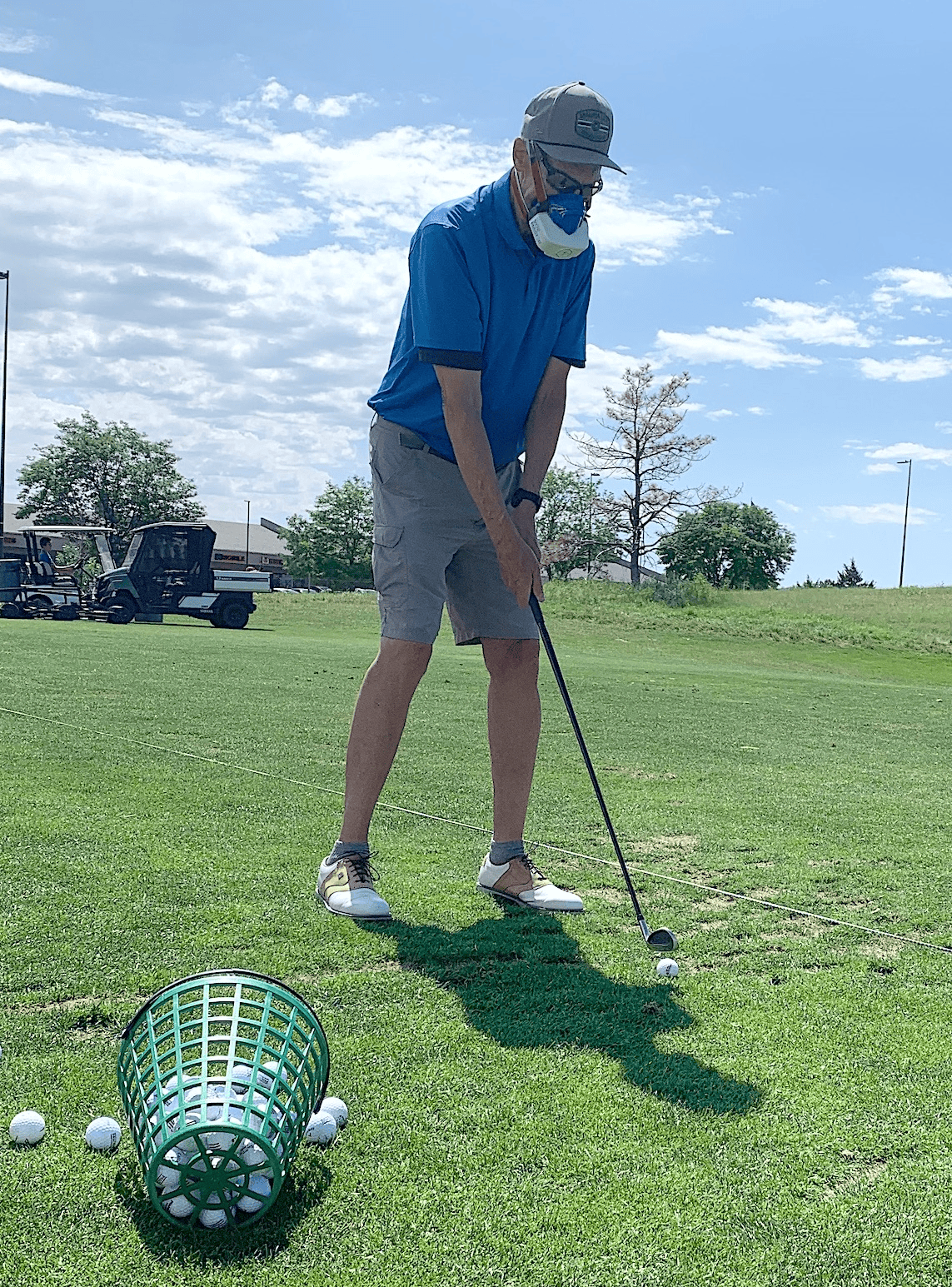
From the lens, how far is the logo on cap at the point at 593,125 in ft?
10.5

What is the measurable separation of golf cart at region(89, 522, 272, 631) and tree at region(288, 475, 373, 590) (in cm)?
3983

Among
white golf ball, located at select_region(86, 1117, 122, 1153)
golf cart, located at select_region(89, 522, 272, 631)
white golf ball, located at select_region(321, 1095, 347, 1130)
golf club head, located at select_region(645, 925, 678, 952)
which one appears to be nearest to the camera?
white golf ball, located at select_region(86, 1117, 122, 1153)

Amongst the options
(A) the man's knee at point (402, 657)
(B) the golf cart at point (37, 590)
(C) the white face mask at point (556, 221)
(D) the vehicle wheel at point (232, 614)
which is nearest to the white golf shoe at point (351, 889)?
(A) the man's knee at point (402, 657)

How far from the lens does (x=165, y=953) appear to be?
2.88 metres

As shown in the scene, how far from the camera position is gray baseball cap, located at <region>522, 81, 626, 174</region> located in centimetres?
321

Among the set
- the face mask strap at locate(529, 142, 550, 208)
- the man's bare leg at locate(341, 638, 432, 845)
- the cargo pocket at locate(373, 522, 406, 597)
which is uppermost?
the face mask strap at locate(529, 142, 550, 208)

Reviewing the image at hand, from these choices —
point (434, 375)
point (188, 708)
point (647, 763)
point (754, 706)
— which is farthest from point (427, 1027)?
point (754, 706)

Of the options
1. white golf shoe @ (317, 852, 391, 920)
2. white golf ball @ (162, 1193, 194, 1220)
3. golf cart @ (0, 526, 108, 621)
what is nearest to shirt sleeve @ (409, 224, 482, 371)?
white golf shoe @ (317, 852, 391, 920)

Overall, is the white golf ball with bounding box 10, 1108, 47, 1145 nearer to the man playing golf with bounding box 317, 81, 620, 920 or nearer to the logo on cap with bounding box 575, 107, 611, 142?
the man playing golf with bounding box 317, 81, 620, 920

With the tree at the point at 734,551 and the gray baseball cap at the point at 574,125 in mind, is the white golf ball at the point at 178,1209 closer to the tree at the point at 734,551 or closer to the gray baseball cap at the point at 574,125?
the gray baseball cap at the point at 574,125

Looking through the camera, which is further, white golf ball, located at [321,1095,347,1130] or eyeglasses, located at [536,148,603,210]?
eyeglasses, located at [536,148,603,210]

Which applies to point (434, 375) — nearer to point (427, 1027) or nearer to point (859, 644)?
point (427, 1027)

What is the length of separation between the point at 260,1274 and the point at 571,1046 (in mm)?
966

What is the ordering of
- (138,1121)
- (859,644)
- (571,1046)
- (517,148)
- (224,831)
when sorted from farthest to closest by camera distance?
(859,644), (224,831), (517,148), (571,1046), (138,1121)
